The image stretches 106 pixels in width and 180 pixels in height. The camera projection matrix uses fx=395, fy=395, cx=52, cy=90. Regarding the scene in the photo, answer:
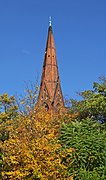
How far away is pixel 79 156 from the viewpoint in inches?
587

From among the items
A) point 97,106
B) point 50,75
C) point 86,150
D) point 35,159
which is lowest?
point 35,159

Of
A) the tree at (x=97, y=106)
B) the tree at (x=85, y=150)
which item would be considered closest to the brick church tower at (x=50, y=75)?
the tree at (x=97, y=106)

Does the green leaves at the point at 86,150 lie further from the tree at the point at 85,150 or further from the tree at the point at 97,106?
the tree at the point at 97,106

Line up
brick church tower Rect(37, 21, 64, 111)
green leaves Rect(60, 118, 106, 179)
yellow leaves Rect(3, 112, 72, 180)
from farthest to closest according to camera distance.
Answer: brick church tower Rect(37, 21, 64, 111)
green leaves Rect(60, 118, 106, 179)
yellow leaves Rect(3, 112, 72, 180)

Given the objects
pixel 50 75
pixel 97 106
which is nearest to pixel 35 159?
pixel 97 106

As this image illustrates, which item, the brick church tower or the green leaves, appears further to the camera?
the brick church tower

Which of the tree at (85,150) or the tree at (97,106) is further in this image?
the tree at (97,106)

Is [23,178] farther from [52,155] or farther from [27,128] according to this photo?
[27,128]

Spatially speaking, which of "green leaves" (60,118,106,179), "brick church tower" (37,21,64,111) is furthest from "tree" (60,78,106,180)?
"brick church tower" (37,21,64,111)

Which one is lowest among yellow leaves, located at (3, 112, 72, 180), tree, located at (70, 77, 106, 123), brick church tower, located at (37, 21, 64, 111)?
yellow leaves, located at (3, 112, 72, 180)

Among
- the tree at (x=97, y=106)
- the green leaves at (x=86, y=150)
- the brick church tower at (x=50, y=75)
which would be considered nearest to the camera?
the green leaves at (x=86, y=150)

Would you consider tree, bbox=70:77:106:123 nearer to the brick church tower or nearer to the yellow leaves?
the yellow leaves

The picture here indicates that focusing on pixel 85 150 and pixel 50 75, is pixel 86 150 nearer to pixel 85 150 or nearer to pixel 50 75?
pixel 85 150

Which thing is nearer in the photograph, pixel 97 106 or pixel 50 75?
→ pixel 97 106
